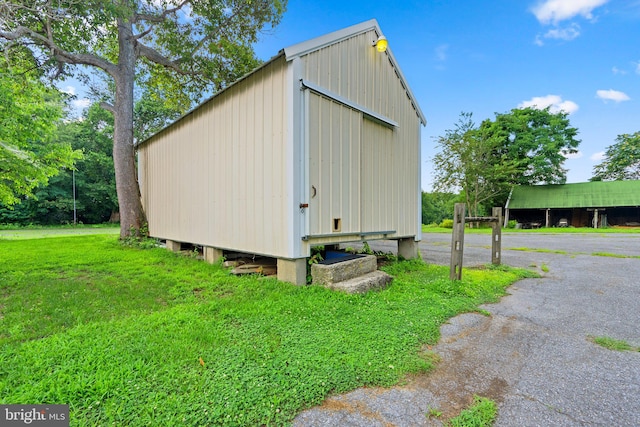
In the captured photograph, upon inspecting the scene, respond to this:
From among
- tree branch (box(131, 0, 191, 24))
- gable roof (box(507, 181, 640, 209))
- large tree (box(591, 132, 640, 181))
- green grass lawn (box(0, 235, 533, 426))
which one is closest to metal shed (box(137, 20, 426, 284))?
green grass lawn (box(0, 235, 533, 426))

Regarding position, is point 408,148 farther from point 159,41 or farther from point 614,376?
point 159,41

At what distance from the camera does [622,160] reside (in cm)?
Answer: 2941

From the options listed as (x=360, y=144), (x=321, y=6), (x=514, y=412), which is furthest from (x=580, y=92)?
(x=514, y=412)

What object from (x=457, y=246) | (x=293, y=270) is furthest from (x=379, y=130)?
(x=293, y=270)

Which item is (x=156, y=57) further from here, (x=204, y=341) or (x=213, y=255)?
(x=204, y=341)

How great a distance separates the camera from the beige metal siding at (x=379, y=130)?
4.33 meters

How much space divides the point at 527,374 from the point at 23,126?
1051cm

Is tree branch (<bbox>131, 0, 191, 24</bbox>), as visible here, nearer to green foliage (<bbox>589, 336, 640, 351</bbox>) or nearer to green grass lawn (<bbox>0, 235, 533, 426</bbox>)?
green grass lawn (<bbox>0, 235, 533, 426</bbox>)

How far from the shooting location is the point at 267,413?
1.44 meters

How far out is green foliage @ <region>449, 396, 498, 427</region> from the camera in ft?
4.67

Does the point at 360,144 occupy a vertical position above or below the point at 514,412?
above

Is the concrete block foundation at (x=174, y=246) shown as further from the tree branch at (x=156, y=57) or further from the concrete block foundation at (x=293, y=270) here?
the tree branch at (x=156, y=57)

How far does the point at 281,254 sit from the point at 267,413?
A: 248cm

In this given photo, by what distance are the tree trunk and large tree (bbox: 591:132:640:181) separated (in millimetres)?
44102
